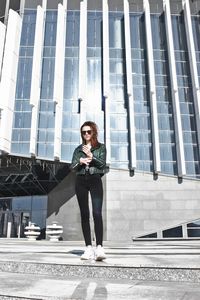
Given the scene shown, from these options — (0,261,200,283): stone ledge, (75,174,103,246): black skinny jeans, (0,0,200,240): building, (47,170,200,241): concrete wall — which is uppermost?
A: (0,0,200,240): building

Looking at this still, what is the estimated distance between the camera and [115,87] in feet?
93.1

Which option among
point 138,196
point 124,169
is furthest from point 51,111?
point 138,196

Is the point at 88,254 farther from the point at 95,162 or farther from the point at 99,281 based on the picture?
the point at 95,162

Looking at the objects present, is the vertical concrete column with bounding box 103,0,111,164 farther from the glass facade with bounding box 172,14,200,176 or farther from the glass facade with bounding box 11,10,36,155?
the glass facade with bounding box 172,14,200,176

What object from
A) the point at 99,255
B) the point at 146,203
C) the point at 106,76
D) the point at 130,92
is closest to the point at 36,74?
the point at 106,76

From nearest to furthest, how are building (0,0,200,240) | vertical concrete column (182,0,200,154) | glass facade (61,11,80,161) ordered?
building (0,0,200,240) → glass facade (61,11,80,161) → vertical concrete column (182,0,200,154)

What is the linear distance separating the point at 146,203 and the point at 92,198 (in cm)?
2199

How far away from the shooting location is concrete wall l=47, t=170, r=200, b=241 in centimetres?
2509

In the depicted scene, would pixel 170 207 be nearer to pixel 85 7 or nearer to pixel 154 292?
pixel 85 7

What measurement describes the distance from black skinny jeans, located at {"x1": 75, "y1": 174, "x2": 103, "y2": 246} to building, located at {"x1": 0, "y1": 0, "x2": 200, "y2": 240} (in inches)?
818

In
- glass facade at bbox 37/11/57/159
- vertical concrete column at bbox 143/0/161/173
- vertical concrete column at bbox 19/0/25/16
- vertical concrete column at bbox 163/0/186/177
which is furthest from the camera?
vertical concrete column at bbox 19/0/25/16

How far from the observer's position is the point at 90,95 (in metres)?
27.9

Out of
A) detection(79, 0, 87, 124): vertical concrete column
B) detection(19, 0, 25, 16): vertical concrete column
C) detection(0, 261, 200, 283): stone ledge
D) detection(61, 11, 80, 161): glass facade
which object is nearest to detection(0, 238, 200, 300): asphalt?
detection(0, 261, 200, 283): stone ledge

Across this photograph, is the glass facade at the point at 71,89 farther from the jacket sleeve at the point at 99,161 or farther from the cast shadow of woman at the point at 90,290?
the cast shadow of woman at the point at 90,290
